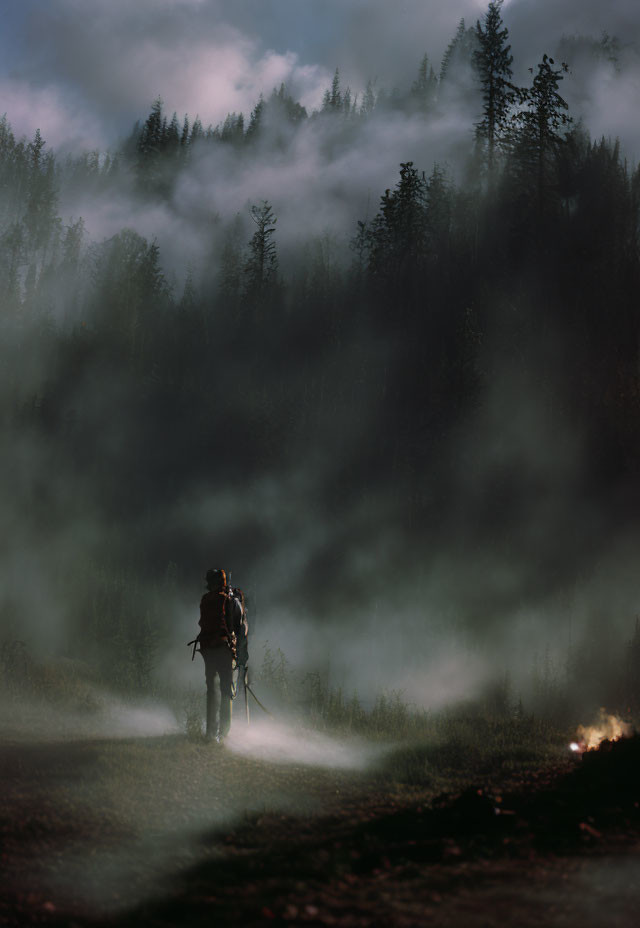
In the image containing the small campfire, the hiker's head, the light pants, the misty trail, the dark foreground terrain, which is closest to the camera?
the dark foreground terrain

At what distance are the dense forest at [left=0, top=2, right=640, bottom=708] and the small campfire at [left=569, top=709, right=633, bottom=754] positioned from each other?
582cm

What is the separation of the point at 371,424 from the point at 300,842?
27.4 meters

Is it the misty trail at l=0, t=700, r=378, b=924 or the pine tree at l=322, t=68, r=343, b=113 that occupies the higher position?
the pine tree at l=322, t=68, r=343, b=113

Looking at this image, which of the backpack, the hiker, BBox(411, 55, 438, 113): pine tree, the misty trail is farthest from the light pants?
BBox(411, 55, 438, 113): pine tree

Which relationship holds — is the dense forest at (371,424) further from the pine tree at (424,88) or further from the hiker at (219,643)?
the pine tree at (424,88)

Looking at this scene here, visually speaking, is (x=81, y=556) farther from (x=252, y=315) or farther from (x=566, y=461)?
(x=252, y=315)

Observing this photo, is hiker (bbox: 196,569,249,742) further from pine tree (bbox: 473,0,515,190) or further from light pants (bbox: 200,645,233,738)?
pine tree (bbox: 473,0,515,190)

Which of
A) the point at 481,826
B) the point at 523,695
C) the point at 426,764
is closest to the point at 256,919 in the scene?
the point at 481,826

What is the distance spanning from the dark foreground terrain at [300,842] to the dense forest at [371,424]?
8.29 m

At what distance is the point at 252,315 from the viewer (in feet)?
148

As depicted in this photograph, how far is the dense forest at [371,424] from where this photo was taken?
22578 millimetres

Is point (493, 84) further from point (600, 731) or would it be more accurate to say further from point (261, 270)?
point (600, 731)

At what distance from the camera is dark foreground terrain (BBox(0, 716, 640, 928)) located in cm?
434

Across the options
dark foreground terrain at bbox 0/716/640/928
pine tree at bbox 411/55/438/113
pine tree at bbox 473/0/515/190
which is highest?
pine tree at bbox 411/55/438/113
